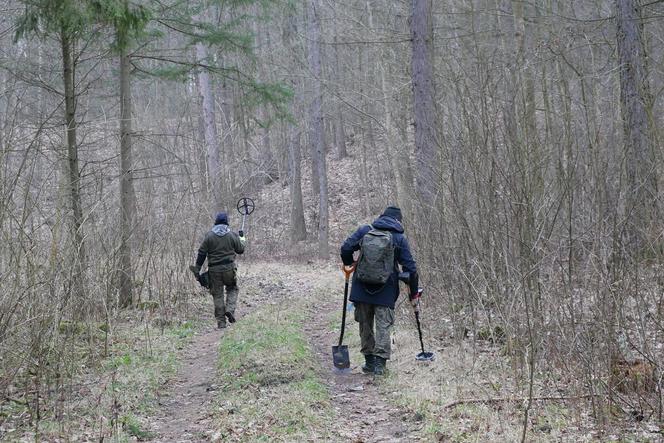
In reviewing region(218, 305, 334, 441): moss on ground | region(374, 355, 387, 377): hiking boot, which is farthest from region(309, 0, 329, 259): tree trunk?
region(374, 355, 387, 377): hiking boot

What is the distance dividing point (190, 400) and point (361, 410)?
6.84ft

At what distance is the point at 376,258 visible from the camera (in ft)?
26.6

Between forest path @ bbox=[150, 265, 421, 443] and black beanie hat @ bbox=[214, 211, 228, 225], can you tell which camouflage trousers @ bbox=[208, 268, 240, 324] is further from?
black beanie hat @ bbox=[214, 211, 228, 225]

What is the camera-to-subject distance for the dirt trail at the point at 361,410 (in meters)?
6.23

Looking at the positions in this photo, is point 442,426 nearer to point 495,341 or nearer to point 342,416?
point 342,416

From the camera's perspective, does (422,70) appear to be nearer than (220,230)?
No

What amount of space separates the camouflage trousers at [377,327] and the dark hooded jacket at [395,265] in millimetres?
120

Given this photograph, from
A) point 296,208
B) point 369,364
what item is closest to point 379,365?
point 369,364

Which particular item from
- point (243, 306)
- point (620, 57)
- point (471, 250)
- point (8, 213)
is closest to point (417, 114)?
point (620, 57)

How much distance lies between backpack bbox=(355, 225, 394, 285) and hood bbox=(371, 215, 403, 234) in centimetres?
14

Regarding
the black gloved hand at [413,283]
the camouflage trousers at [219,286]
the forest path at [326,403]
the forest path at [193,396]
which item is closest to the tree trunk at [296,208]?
the forest path at [326,403]

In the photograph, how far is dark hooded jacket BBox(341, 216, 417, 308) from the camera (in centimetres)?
831

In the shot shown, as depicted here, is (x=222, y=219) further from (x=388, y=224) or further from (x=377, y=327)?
(x=377, y=327)

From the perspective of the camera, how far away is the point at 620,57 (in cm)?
1108
